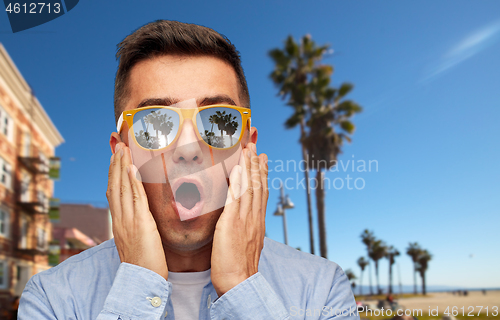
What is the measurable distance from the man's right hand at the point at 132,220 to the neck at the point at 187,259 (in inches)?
8.2

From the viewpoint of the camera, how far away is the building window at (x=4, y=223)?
50.2ft

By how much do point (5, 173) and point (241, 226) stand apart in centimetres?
1822

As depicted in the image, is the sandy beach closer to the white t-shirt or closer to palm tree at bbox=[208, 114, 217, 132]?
the white t-shirt

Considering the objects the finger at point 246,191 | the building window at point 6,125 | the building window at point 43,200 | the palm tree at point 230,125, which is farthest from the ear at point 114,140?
the building window at point 43,200

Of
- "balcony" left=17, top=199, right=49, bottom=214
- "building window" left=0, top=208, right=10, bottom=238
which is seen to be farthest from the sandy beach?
"balcony" left=17, top=199, right=49, bottom=214

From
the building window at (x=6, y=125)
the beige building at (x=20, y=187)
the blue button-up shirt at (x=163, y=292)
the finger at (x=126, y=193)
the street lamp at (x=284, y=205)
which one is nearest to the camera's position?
the blue button-up shirt at (x=163, y=292)

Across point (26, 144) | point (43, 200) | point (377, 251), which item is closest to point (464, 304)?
point (43, 200)

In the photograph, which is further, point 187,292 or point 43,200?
point 43,200

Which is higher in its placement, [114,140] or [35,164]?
[35,164]

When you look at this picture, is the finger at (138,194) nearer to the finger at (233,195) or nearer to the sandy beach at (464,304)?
the finger at (233,195)

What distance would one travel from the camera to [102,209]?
27.6 m

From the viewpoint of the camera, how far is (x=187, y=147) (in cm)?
159

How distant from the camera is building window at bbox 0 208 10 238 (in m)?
15.3

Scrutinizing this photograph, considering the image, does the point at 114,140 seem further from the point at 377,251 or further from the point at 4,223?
the point at 377,251
